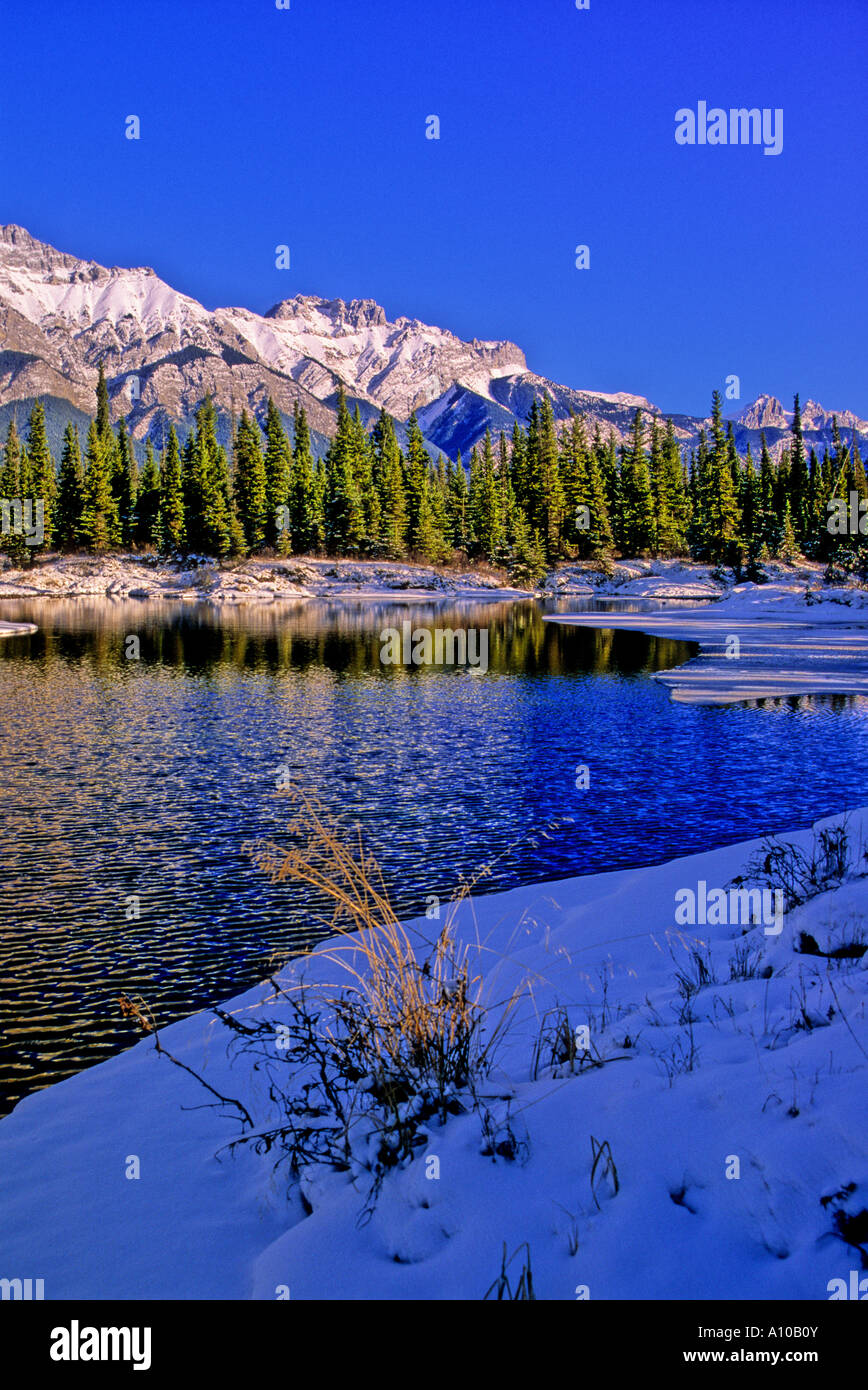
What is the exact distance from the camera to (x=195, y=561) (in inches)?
4085

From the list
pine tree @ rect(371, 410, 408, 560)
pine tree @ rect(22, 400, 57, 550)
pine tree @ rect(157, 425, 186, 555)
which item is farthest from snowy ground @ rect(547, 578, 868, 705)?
pine tree @ rect(22, 400, 57, 550)

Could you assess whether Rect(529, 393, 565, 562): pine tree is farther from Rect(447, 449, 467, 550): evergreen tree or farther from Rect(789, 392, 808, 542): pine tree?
Rect(789, 392, 808, 542): pine tree

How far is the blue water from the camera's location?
31.9ft

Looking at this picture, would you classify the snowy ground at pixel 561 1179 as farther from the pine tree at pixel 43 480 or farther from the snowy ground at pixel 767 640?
the pine tree at pixel 43 480

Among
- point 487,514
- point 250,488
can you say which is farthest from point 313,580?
point 487,514

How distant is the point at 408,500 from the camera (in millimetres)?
111125

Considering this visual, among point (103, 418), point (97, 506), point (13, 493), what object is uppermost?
point (103, 418)

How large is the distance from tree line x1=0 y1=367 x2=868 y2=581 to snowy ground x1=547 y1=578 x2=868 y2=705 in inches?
1253

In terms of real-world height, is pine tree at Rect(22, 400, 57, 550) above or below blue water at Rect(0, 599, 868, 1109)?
above

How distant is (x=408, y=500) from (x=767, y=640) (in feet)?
237

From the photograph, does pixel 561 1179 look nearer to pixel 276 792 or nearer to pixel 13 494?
pixel 276 792

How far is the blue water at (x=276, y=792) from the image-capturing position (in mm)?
9719

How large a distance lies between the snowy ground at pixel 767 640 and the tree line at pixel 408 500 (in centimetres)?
3184
